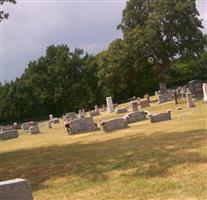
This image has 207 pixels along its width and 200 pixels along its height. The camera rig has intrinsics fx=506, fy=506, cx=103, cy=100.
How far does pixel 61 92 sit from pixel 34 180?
70759 millimetres

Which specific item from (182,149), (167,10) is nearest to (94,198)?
(182,149)

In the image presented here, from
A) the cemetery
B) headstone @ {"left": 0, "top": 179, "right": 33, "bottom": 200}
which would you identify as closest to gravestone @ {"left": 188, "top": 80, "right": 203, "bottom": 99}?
the cemetery

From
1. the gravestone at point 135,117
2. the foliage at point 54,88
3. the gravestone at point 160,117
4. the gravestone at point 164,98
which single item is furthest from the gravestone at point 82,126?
the foliage at point 54,88

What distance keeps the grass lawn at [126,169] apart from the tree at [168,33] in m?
35.0

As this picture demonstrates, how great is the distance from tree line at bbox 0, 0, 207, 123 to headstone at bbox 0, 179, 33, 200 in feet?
155

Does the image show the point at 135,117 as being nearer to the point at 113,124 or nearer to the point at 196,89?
the point at 113,124

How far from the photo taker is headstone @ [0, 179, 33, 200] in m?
7.74

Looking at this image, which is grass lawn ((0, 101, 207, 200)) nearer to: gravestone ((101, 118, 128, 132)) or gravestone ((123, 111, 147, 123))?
gravestone ((101, 118, 128, 132))

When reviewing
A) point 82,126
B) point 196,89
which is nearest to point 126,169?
point 82,126

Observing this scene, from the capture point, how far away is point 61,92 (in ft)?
275

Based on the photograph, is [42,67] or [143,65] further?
[42,67]

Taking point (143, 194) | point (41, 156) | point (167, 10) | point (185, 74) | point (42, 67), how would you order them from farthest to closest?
1. point (185, 74)
2. point (42, 67)
3. point (167, 10)
4. point (41, 156)
5. point (143, 194)

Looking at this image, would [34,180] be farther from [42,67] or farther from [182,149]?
[42,67]

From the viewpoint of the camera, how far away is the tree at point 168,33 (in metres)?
53.9
